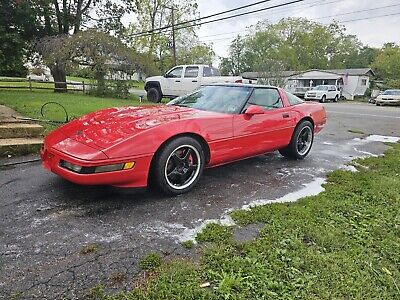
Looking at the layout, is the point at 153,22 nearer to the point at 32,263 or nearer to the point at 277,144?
the point at 277,144

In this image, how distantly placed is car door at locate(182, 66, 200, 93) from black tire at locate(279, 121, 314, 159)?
764 centimetres

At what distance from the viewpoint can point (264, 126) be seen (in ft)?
12.5

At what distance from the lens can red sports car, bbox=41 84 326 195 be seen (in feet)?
8.46

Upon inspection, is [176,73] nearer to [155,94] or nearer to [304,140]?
[155,94]

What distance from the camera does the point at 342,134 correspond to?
25.1ft

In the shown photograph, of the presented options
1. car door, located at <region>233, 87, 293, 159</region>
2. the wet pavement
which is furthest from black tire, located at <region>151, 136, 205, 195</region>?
car door, located at <region>233, 87, 293, 159</region>

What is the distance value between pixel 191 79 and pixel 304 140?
7965mm

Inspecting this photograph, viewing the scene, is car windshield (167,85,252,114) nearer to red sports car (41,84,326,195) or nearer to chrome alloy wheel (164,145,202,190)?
red sports car (41,84,326,195)

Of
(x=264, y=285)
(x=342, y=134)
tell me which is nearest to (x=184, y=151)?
(x=264, y=285)

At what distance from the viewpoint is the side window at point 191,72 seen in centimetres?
1194

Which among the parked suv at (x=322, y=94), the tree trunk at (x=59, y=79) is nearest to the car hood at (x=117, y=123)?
the tree trunk at (x=59, y=79)

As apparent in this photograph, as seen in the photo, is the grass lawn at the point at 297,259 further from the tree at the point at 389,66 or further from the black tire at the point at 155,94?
the tree at the point at 389,66

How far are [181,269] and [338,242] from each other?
4.30 feet

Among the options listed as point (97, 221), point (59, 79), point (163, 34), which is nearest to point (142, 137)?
point (97, 221)
